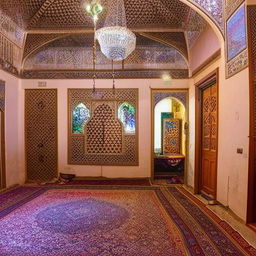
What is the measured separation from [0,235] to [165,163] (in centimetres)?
435

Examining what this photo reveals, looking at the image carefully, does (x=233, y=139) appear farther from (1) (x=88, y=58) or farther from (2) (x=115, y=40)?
(1) (x=88, y=58)

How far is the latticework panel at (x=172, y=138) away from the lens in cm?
664

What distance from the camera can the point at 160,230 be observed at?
2.83 m

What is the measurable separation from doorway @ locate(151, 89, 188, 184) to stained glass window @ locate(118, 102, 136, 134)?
1.66 ft

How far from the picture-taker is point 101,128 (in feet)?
19.0

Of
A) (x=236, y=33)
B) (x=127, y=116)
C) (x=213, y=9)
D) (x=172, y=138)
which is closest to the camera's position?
(x=236, y=33)

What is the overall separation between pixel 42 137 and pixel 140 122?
99.7 inches

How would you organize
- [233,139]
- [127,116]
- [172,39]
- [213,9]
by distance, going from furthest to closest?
[127,116] < [172,39] < [213,9] < [233,139]

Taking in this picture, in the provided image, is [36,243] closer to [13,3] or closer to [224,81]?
[224,81]

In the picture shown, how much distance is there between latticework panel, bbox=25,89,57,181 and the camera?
5.77m

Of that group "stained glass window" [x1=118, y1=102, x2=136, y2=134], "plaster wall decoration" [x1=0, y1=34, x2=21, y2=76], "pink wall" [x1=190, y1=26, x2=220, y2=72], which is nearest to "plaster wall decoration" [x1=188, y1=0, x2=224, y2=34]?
"pink wall" [x1=190, y1=26, x2=220, y2=72]

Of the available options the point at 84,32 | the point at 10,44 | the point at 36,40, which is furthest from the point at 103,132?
the point at 10,44

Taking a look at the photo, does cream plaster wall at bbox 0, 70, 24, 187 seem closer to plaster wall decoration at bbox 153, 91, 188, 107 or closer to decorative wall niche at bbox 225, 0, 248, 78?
plaster wall decoration at bbox 153, 91, 188, 107

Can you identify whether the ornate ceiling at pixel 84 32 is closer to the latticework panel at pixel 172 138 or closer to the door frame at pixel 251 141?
the door frame at pixel 251 141
